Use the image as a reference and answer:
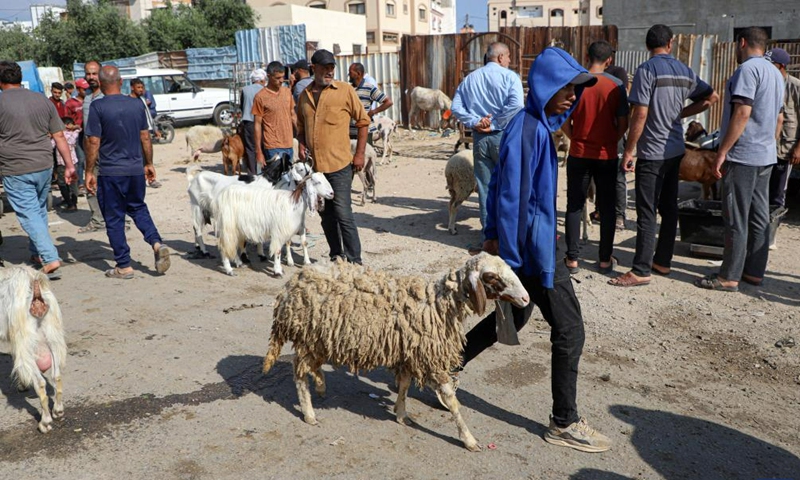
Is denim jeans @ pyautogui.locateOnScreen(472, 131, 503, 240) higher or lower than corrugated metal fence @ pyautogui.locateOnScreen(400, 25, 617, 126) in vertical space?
lower

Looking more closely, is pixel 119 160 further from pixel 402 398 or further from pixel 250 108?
pixel 402 398

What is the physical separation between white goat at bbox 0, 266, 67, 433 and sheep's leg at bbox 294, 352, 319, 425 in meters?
1.50

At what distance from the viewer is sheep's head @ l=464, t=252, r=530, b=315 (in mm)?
3500

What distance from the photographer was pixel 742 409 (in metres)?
4.22

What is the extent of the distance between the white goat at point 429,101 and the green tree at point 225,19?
63.6 feet

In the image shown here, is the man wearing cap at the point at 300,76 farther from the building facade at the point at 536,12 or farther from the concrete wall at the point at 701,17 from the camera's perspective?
the building facade at the point at 536,12

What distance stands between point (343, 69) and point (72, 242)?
15446mm


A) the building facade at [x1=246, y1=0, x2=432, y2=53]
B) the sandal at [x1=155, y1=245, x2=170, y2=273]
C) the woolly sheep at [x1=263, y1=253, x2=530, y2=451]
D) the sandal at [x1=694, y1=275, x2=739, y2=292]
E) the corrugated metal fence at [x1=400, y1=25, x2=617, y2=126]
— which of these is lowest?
the sandal at [x1=694, y1=275, x2=739, y2=292]

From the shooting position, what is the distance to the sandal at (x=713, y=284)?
6.20m

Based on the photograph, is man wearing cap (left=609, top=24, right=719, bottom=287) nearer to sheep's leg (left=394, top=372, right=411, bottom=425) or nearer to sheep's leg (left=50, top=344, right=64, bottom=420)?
sheep's leg (left=394, top=372, right=411, bottom=425)

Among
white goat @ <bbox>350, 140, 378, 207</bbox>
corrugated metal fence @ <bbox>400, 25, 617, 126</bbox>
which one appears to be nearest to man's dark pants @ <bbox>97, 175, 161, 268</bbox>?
white goat @ <bbox>350, 140, 378, 207</bbox>

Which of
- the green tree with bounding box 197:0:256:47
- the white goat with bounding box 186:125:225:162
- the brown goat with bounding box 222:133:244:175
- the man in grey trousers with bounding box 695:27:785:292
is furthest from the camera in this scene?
the green tree with bounding box 197:0:256:47

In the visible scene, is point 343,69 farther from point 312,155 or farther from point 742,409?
point 742,409

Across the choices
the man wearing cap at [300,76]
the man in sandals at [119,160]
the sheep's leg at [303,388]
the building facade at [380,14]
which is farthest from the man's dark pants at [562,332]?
the building facade at [380,14]
